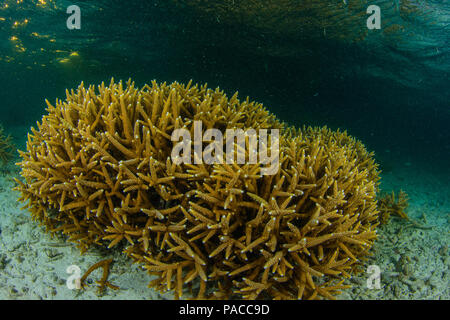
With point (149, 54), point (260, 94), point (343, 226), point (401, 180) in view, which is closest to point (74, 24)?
point (149, 54)

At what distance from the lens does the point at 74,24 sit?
16141 millimetres

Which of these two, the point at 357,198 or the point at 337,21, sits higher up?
the point at 337,21

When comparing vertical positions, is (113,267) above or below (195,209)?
below

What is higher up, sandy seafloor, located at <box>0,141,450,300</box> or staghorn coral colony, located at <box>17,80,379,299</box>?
staghorn coral colony, located at <box>17,80,379,299</box>

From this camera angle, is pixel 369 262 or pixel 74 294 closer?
pixel 74 294

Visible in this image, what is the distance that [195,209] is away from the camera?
2889 millimetres

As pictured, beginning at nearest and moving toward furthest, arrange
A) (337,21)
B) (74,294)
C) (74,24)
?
(74,294), (337,21), (74,24)

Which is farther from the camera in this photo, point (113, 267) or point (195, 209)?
point (113, 267)

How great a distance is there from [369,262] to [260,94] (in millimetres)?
25918

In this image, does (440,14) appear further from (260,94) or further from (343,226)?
(260,94)

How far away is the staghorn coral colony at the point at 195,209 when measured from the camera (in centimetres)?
276

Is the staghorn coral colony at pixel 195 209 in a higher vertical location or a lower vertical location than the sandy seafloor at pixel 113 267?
higher

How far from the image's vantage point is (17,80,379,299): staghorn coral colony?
276cm
